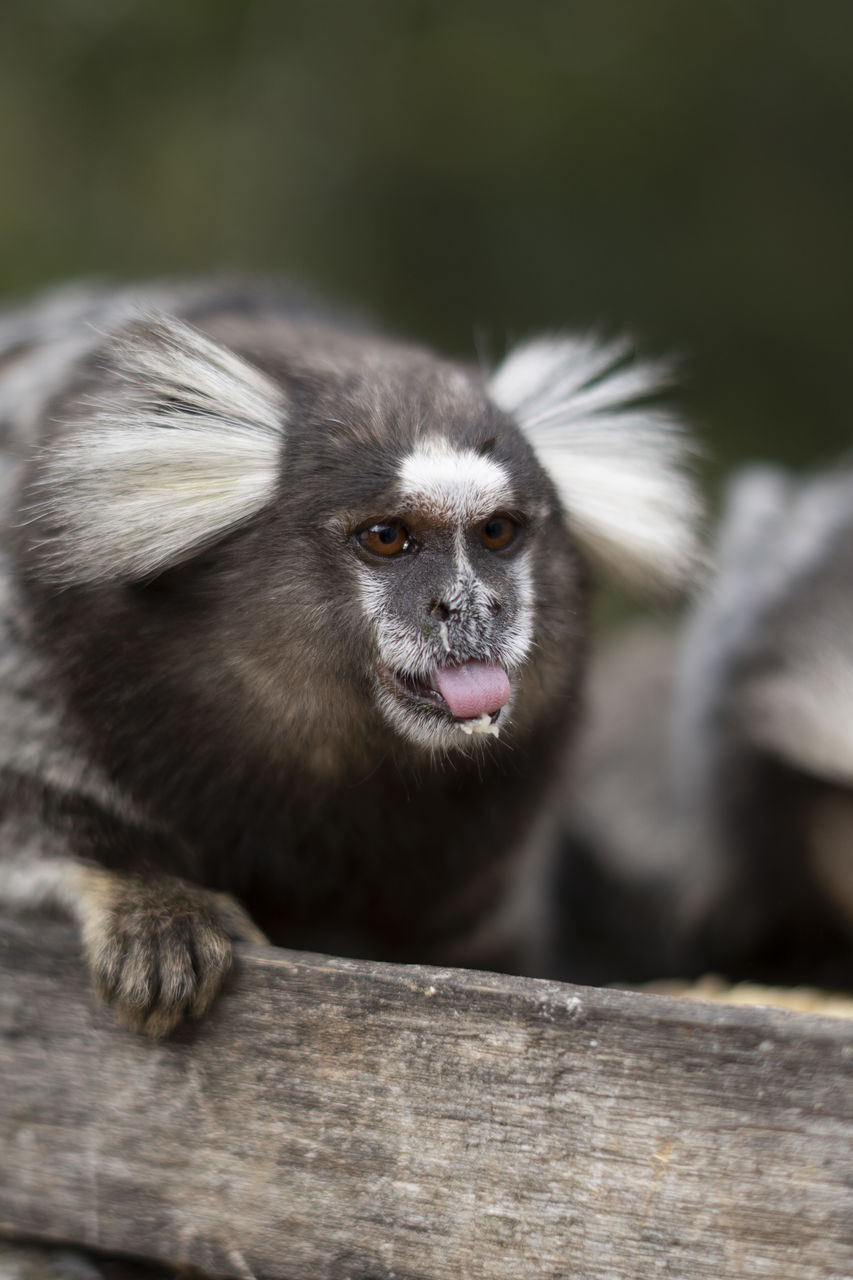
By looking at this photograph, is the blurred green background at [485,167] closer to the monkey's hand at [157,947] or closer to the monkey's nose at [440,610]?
the monkey's nose at [440,610]

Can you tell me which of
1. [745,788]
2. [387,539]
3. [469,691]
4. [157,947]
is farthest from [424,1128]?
[745,788]

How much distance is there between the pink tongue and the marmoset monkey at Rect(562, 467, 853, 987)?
0.87 meters

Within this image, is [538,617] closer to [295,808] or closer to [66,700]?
[295,808]

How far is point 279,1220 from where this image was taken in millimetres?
1971

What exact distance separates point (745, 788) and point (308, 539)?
1.78 meters

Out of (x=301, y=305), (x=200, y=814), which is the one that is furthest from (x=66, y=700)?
(x=301, y=305)

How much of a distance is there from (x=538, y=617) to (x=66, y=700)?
0.88 metres

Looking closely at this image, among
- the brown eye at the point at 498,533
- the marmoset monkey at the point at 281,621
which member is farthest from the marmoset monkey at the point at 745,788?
the brown eye at the point at 498,533

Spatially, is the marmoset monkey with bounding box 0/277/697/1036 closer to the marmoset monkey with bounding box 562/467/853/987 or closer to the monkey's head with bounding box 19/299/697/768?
the monkey's head with bounding box 19/299/697/768

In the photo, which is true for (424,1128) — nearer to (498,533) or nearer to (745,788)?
(498,533)

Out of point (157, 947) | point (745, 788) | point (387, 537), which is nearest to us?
point (157, 947)

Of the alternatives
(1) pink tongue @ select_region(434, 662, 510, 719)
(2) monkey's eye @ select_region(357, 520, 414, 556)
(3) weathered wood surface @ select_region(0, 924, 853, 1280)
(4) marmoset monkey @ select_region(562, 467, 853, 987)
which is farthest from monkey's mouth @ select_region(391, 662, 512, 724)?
(4) marmoset monkey @ select_region(562, 467, 853, 987)

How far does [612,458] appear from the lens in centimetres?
256

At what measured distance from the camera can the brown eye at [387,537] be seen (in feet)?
7.09
